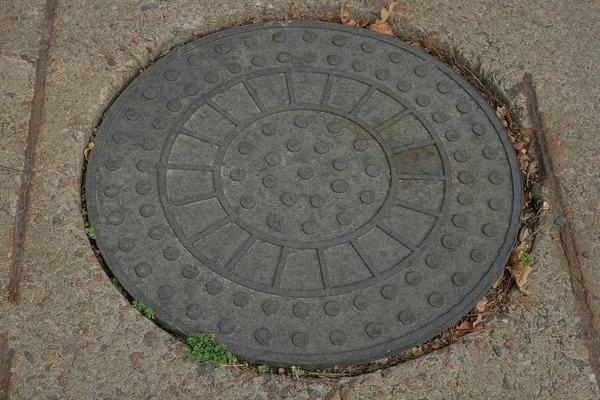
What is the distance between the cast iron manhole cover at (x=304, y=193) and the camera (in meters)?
2.84

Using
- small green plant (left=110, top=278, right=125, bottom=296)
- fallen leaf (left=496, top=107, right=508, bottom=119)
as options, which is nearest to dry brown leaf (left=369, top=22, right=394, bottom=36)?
fallen leaf (left=496, top=107, right=508, bottom=119)

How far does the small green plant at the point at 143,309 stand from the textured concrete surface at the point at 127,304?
6 cm

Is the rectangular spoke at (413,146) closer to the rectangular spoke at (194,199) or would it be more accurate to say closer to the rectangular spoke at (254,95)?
the rectangular spoke at (254,95)

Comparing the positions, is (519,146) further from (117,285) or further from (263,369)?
(117,285)

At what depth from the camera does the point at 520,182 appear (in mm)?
3148

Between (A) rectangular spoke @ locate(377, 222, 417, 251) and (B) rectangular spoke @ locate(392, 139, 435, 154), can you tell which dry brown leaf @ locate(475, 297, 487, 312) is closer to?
(A) rectangular spoke @ locate(377, 222, 417, 251)

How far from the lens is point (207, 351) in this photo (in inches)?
108

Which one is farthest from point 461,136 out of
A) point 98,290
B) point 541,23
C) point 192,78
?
point 98,290

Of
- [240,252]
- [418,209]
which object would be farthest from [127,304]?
[418,209]

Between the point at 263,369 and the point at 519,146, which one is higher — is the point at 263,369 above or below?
below

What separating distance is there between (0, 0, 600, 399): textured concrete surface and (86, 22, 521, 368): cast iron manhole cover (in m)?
0.11

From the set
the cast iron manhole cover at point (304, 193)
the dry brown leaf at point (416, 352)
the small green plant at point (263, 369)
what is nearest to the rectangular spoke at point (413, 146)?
the cast iron manhole cover at point (304, 193)

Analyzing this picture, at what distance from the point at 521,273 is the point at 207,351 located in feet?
4.00

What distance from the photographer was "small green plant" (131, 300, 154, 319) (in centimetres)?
282
